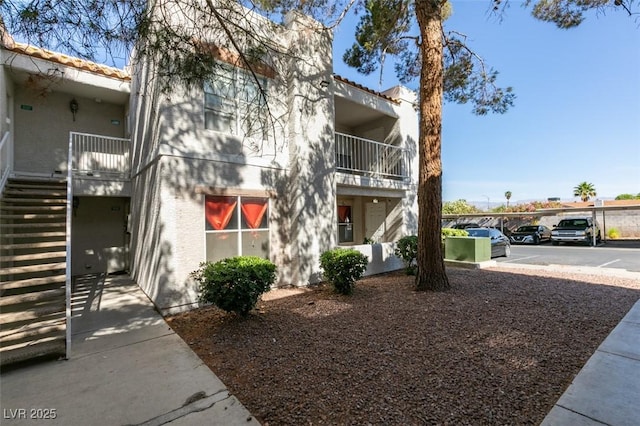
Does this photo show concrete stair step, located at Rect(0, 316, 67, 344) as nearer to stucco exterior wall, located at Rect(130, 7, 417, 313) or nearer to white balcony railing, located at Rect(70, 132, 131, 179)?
stucco exterior wall, located at Rect(130, 7, 417, 313)

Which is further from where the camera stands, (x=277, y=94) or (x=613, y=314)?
(x=277, y=94)

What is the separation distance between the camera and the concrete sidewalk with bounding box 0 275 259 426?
2965 mm

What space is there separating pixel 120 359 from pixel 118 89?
9679mm

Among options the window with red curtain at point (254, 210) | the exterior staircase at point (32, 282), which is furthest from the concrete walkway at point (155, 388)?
the window with red curtain at point (254, 210)

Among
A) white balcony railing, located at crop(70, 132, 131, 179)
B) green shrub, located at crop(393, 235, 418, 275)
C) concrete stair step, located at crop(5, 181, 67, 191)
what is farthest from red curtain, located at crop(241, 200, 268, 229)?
white balcony railing, located at crop(70, 132, 131, 179)

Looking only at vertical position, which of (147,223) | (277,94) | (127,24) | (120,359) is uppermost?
(277,94)

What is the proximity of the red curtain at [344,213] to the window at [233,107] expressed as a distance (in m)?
5.64

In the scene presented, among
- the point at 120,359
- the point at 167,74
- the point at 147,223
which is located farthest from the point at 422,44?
the point at 120,359

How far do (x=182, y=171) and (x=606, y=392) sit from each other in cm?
751

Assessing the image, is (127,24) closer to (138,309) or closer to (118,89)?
(138,309)

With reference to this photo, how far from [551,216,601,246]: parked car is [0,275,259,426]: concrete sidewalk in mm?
25218

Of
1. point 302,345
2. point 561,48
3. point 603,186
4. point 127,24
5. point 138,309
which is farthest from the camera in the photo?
point 603,186

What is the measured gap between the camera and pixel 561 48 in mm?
8406

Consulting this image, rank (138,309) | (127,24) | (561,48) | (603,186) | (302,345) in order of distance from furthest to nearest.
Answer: (603,186)
(561,48)
(138,309)
(302,345)
(127,24)
